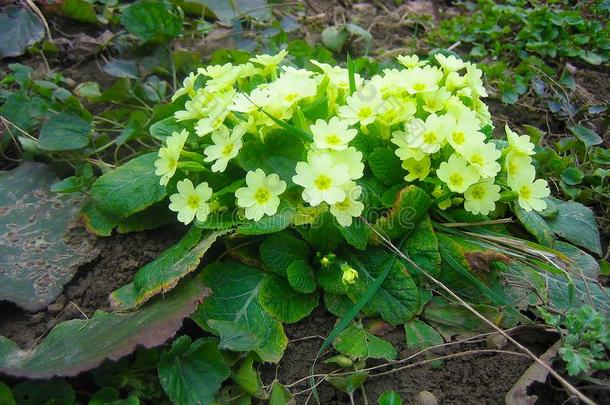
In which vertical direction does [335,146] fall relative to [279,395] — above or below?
above

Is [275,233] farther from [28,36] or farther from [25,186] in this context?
[28,36]

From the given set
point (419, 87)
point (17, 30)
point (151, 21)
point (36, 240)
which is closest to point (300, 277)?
point (419, 87)

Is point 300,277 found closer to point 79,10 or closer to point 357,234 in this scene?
point 357,234

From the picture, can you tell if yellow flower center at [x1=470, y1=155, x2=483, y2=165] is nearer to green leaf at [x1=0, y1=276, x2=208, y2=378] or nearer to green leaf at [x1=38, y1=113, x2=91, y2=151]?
green leaf at [x1=0, y1=276, x2=208, y2=378]

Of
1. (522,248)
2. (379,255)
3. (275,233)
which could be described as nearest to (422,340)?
(379,255)

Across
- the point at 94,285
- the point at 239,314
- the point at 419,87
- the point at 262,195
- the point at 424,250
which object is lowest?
the point at 94,285

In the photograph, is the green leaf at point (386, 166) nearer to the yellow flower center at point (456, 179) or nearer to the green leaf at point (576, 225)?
the yellow flower center at point (456, 179)
